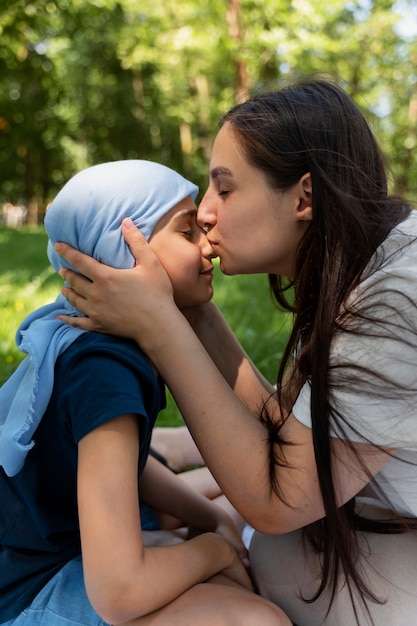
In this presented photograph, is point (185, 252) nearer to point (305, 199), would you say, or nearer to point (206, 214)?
point (206, 214)

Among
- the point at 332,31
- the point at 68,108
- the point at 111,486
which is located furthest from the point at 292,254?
the point at 68,108

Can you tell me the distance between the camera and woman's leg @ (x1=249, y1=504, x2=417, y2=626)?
72.4 inches

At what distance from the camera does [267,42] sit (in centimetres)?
1430

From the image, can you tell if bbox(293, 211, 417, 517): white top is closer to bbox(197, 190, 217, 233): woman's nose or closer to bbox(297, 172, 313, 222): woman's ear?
bbox(297, 172, 313, 222): woman's ear

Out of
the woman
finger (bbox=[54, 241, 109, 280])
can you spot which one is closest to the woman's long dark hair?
the woman

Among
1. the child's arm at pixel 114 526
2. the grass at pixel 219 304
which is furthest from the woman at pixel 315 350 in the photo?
the grass at pixel 219 304

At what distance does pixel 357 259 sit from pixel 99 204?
71cm

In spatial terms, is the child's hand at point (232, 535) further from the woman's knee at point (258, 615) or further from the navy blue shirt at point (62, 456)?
the navy blue shirt at point (62, 456)

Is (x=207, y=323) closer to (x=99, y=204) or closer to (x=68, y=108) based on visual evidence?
(x=99, y=204)

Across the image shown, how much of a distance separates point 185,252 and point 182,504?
0.87 m

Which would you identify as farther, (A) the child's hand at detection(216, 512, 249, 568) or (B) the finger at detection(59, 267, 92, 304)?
(A) the child's hand at detection(216, 512, 249, 568)

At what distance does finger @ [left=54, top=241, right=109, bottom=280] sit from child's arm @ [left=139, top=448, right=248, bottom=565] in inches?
31.3

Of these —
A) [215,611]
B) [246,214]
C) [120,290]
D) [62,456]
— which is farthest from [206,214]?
[215,611]

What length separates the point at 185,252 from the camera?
6.44 feet
